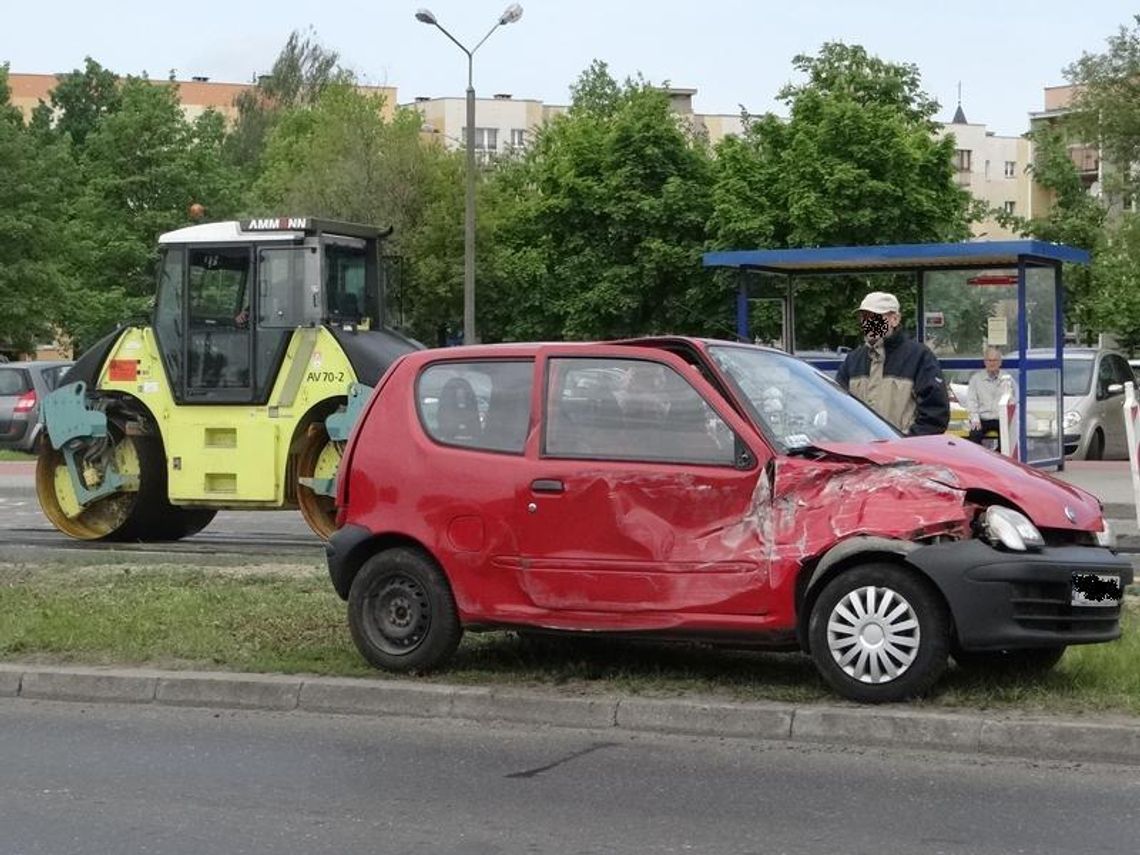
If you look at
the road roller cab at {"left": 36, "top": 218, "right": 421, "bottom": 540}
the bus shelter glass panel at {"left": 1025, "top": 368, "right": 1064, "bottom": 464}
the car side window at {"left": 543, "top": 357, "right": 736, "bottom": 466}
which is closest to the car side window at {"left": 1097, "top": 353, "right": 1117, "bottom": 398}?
the bus shelter glass panel at {"left": 1025, "top": 368, "right": 1064, "bottom": 464}

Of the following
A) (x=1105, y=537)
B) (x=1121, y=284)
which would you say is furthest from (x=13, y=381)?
(x=1121, y=284)

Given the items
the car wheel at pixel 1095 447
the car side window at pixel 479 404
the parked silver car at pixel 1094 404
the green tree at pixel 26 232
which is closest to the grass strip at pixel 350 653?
the car side window at pixel 479 404

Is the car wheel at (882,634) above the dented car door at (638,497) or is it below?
below

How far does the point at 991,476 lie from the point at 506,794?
8.52 ft

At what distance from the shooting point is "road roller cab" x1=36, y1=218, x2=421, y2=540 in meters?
16.8

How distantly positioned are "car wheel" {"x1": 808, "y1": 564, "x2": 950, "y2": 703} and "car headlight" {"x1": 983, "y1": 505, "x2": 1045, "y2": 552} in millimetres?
353

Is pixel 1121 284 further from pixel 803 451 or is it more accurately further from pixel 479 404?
pixel 803 451

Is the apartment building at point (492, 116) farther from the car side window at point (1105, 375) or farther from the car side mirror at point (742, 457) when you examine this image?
the car side mirror at point (742, 457)

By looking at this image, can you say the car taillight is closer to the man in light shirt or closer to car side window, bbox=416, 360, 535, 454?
the man in light shirt

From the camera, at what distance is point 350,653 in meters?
9.86

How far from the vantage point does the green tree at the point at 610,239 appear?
53625 mm

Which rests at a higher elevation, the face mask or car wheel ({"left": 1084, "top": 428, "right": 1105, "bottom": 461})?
the face mask

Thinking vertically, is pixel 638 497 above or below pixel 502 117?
below

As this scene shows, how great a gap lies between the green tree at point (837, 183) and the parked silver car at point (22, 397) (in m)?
22.4
